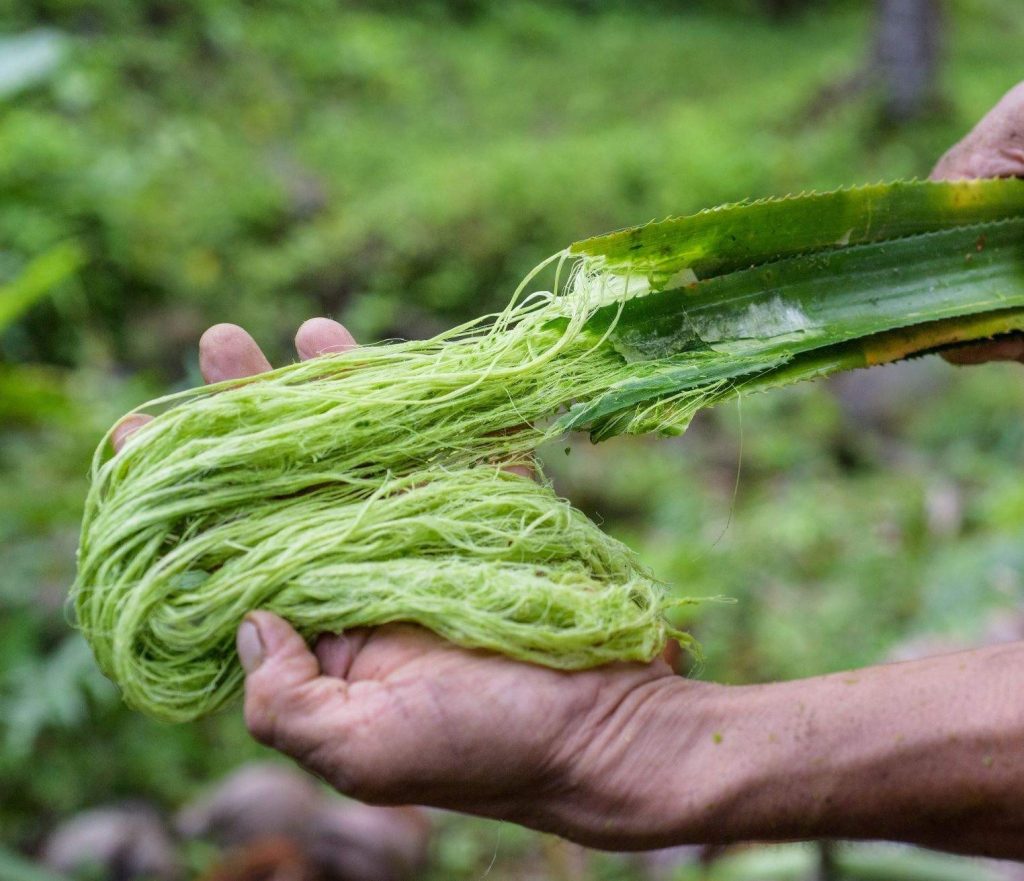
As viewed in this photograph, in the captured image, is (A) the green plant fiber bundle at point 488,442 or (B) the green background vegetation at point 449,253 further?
(B) the green background vegetation at point 449,253

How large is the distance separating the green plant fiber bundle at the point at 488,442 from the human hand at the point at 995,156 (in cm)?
18

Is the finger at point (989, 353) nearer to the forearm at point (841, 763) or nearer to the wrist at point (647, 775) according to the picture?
the forearm at point (841, 763)

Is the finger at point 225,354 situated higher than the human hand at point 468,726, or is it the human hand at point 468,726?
the finger at point 225,354

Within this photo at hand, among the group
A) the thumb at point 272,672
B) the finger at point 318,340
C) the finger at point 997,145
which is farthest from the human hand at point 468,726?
the finger at point 997,145

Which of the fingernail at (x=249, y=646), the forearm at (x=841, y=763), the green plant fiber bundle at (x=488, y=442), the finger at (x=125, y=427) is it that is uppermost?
the finger at (x=125, y=427)

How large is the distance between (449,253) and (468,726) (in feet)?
14.7

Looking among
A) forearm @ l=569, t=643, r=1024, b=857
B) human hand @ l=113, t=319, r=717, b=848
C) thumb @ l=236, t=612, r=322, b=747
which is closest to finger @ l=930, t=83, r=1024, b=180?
forearm @ l=569, t=643, r=1024, b=857

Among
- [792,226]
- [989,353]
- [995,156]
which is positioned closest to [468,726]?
[792,226]

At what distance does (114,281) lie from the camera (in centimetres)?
495

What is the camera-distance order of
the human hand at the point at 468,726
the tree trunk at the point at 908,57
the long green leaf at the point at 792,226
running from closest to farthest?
the human hand at the point at 468,726
the long green leaf at the point at 792,226
the tree trunk at the point at 908,57

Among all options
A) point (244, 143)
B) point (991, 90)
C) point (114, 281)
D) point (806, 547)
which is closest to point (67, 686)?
point (806, 547)

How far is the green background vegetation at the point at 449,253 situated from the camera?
10.2ft

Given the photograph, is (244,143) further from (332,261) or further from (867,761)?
(867,761)

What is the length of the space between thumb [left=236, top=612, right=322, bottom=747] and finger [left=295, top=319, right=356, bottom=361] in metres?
0.43
